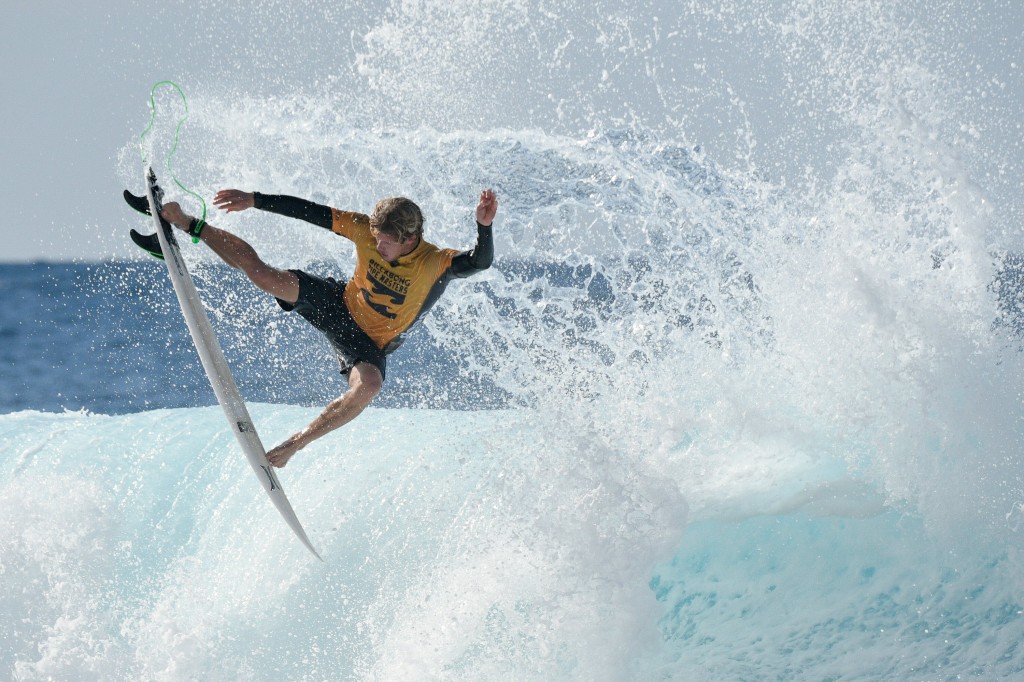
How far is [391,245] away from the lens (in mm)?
5141

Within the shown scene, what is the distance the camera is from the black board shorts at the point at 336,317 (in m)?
5.51

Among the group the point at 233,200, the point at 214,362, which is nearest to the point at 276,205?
the point at 233,200

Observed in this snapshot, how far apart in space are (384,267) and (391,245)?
219 millimetres

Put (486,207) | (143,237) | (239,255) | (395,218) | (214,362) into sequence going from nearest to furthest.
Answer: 1. (486,207)
2. (395,218)
3. (239,255)
4. (143,237)
5. (214,362)

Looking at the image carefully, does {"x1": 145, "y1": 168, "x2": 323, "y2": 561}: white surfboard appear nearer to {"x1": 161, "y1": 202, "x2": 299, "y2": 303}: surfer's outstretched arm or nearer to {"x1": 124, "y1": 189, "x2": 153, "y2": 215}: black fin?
{"x1": 124, "y1": 189, "x2": 153, "y2": 215}: black fin

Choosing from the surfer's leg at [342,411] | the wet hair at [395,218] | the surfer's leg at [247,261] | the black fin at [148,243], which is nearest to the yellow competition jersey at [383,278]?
the wet hair at [395,218]

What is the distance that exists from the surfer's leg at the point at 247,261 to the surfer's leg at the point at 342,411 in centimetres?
67

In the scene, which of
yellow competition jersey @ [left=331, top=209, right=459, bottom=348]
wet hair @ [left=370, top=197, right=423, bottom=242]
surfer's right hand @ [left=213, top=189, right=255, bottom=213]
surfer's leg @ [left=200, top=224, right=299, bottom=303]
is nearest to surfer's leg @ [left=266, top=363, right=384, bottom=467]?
yellow competition jersey @ [left=331, top=209, right=459, bottom=348]

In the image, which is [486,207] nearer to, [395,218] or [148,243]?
[395,218]

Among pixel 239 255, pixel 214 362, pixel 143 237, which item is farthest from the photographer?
pixel 214 362

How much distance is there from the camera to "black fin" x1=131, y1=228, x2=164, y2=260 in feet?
17.6

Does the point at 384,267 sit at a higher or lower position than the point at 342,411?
higher

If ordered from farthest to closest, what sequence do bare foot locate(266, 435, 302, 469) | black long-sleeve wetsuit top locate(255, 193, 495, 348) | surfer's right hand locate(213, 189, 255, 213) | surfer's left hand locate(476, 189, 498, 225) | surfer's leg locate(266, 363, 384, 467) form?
bare foot locate(266, 435, 302, 469) → surfer's leg locate(266, 363, 384, 467) → black long-sleeve wetsuit top locate(255, 193, 495, 348) → surfer's right hand locate(213, 189, 255, 213) → surfer's left hand locate(476, 189, 498, 225)

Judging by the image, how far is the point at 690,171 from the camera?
24.9ft
